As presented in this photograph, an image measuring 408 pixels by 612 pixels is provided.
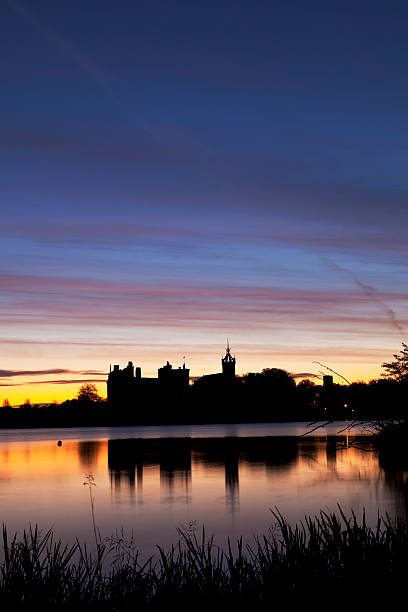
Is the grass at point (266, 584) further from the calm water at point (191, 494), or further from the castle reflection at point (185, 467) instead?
the castle reflection at point (185, 467)

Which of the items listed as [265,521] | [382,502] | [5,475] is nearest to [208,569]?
[265,521]

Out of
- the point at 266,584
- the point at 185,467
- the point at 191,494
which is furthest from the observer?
the point at 185,467

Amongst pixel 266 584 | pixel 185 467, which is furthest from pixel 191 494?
pixel 266 584

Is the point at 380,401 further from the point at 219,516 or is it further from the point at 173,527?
the point at 219,516

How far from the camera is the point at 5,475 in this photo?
6384cm

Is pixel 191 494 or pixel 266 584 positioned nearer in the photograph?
pixel 266 584

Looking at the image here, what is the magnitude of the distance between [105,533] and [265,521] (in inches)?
304

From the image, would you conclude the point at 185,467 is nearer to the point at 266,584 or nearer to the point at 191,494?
the point at 191,494

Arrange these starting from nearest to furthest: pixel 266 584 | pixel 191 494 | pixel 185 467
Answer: pixel 266 584
pixel 191 494
pixel 185 467

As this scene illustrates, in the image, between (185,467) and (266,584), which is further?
(185,467)

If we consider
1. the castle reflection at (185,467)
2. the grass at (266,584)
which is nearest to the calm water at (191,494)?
the castle reflection at (185,467)

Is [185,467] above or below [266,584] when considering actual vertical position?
below

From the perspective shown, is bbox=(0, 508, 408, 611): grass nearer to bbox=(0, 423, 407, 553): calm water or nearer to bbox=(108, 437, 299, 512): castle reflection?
bbox=(0, 423, 407, 553): calm water

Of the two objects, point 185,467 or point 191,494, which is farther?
point 185,467
